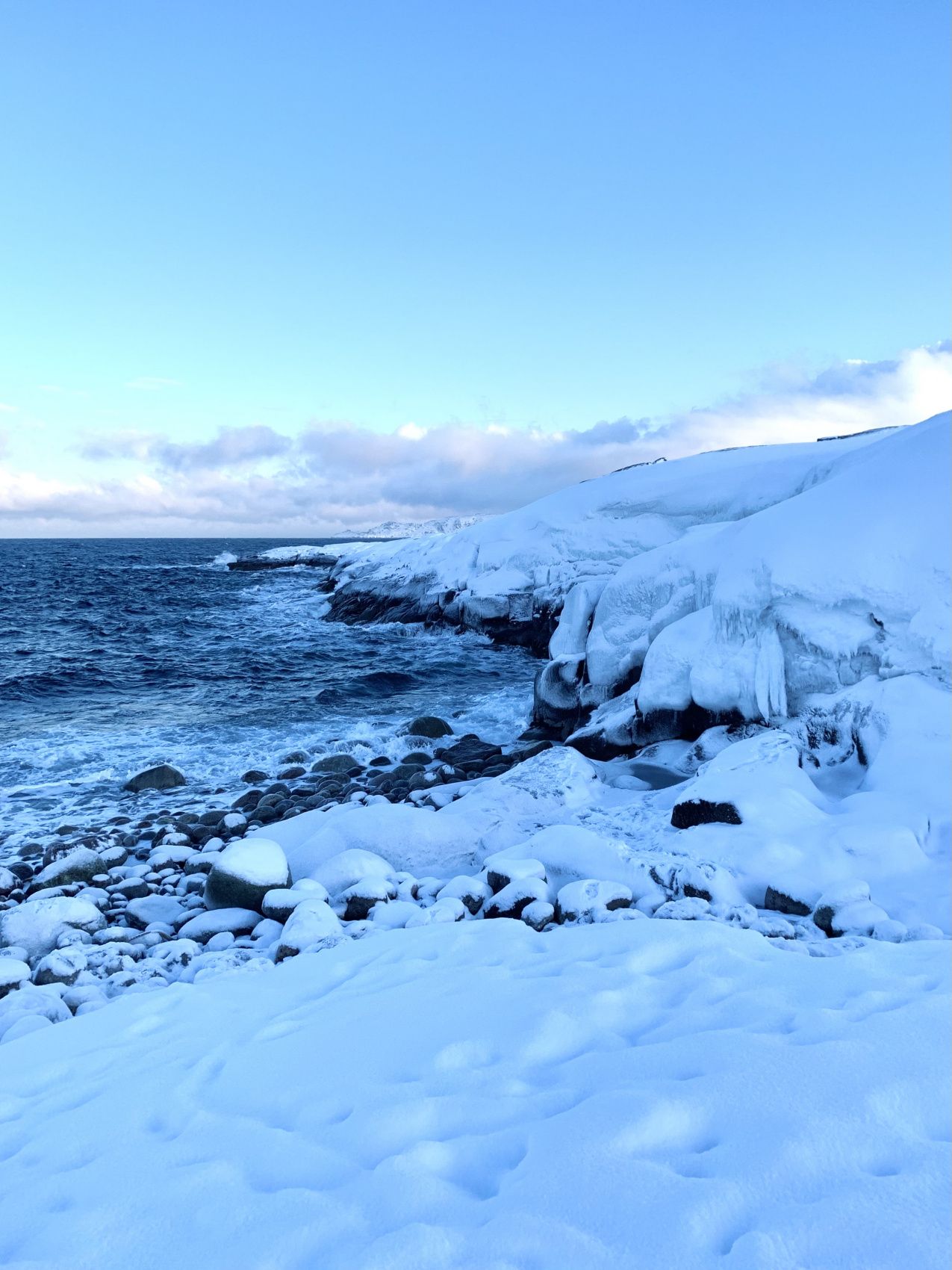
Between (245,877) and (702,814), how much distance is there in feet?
15.4

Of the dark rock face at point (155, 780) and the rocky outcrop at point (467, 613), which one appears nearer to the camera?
the dark rock face at point (155, 780)

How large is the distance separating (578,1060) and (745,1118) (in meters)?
0.83

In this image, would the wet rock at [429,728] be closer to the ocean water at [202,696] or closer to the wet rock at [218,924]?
the ocean water at [202,696]

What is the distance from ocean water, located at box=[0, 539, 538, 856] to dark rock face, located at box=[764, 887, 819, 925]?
8.23 metres

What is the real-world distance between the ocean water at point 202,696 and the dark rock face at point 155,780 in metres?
0.28

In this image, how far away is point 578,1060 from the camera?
126 inches

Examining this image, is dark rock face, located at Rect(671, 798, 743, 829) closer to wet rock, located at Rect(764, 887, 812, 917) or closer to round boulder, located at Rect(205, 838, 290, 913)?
wet rock, located at Rect(764, 887, 812, 917)

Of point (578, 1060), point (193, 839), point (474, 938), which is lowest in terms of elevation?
point (193, 839)

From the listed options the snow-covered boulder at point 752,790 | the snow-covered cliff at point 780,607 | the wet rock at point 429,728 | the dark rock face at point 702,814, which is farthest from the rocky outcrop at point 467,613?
the dark rock face at point 702,814

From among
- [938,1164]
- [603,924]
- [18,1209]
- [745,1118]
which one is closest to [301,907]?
[603,924]

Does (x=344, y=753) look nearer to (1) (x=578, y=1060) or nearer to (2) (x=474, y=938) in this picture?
(2) (x=474, y=938)

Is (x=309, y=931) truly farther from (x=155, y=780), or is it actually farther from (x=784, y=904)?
(x=155, y=780)

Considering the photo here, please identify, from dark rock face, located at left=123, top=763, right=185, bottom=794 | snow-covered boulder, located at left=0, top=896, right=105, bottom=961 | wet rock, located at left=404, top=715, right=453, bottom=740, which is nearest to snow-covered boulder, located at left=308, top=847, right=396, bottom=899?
snow-covered boulder, located at left=0, top=896, right=105, bottom=961

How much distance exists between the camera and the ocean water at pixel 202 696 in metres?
11.9
